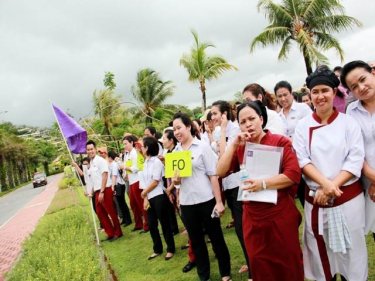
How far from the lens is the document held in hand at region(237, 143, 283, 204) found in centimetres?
263

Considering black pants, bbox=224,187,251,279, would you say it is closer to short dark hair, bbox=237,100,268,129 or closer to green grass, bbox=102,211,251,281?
green grass, bbox=102,211,251,281

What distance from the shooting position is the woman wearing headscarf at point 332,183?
250 cm

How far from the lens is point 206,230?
4.11 metres

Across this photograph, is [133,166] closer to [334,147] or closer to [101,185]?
[101,185]

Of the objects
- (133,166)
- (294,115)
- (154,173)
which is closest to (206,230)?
(154,173)

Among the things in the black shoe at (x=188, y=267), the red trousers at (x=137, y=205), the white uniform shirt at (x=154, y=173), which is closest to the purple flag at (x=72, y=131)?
the red trousers at (x=137, y=205)

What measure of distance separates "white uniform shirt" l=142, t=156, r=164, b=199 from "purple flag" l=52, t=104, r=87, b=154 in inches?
99.4

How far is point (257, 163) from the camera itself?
2.71m

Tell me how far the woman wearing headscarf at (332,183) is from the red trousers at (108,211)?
5.38 metres

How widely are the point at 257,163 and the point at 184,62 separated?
17.4 metres

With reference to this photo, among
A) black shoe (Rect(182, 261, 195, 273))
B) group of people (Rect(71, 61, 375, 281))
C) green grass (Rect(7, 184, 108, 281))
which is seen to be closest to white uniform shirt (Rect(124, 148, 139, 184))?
green grass (Rect(7, 184, 108, 281))

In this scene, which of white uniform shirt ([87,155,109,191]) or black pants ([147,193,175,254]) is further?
white uniform shirt ([87,155,109,191])

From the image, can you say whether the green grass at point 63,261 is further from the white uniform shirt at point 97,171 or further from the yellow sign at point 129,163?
the yellow sign at point 129,163

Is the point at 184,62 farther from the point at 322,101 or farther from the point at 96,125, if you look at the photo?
the point at 322,101
